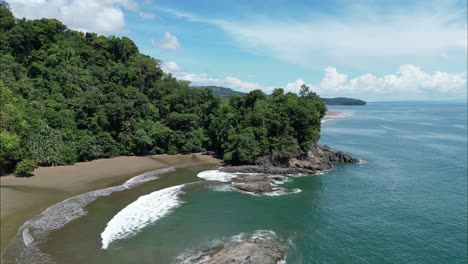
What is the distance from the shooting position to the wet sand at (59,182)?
36625 mm

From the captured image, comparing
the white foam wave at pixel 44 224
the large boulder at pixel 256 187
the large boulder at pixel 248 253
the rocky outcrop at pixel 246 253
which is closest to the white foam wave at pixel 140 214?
the white foam wave at pixel 44 224

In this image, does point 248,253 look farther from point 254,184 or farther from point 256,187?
point 254,184

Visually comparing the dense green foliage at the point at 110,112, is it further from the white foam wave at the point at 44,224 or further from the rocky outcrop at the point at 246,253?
the rocky outcrop at the point at 246,253

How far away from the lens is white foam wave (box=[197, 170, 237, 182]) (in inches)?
2193

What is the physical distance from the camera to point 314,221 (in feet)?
130

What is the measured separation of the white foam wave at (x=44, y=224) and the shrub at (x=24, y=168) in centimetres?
982

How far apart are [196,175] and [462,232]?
37.0m

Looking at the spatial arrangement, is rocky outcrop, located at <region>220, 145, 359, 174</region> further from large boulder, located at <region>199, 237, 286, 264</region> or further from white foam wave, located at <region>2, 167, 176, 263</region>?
large boulder, located at <region>199, 237, 286, 264</region>

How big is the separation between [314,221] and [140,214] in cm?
1950

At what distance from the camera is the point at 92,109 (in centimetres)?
6419

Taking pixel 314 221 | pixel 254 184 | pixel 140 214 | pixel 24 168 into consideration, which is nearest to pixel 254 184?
pixel 254 184

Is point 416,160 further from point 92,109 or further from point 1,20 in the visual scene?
point 1,20

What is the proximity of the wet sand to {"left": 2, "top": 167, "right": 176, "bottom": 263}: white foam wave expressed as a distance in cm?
91

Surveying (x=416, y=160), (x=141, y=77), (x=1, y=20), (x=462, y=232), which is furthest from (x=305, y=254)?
(x=1, y=20)
